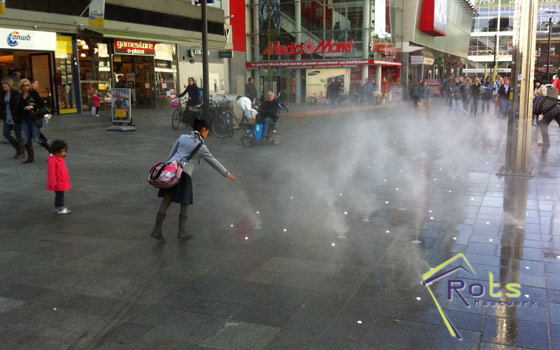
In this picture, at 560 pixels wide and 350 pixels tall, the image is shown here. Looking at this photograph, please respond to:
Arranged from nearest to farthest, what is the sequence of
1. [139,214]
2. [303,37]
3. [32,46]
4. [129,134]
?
[139,214], [129,134], [32,46], [303,37]

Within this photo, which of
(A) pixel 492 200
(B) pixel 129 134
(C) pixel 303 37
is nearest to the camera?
(A) pixel 492 200

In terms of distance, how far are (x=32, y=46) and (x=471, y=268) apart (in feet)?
64.9

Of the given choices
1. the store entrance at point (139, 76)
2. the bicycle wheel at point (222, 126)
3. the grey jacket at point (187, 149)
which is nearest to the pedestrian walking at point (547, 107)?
the bicycle wheel at point (222, 126)

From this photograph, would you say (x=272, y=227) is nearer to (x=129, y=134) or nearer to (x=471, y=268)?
(x=471, y=268)

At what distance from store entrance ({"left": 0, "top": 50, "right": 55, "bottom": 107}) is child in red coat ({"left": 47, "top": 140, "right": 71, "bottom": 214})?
1515cm

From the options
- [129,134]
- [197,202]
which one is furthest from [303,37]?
[197,202]

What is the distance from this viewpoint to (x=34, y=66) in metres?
21.1

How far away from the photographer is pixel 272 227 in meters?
6.41

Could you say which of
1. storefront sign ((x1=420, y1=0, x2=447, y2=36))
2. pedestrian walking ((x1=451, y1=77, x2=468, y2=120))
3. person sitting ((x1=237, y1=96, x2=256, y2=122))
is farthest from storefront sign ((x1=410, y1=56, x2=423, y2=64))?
person sitting ((x1=237, y1=96, x2=256, y2=122))

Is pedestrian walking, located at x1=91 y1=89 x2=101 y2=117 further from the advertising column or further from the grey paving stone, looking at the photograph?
the grey paving stone

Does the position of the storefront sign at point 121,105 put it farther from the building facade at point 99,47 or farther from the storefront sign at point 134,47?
the storefront sign at point 134,47

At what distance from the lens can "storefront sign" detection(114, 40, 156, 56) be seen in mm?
24859

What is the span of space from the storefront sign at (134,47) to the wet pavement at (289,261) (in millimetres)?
15775

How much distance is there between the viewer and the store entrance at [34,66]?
20.3m
